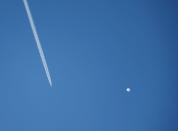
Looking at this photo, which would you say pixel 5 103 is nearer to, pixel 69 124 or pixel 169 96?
pixel 69 124

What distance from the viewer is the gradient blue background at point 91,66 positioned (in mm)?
1660

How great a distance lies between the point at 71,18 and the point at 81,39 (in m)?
0.14

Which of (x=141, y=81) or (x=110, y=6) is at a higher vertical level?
(x=110, y=6)

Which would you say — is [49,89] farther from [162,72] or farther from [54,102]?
[162,72]

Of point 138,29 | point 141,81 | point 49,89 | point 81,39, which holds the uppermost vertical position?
point 138,29

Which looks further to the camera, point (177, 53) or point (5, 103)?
point (177, 53)

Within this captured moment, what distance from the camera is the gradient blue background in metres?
1.66

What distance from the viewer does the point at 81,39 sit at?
171 centimetres

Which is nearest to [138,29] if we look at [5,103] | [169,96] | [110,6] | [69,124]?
[110,6]

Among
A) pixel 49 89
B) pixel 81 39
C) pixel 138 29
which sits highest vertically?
pixel 138 29

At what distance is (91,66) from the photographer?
1.73m

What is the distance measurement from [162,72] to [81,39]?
563 mm

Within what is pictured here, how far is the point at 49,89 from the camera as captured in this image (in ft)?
5.57

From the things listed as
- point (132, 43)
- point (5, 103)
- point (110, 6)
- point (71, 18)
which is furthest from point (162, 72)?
point (5, 103)
